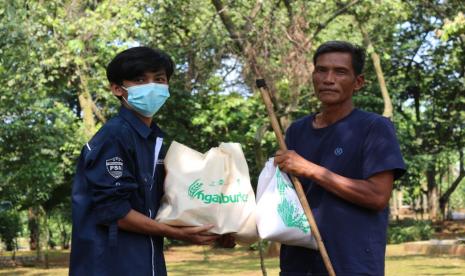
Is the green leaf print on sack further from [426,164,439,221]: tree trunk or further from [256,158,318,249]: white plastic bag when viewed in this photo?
[426,164,439,221]: tree trunk

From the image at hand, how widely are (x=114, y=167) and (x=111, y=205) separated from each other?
148 millimetres

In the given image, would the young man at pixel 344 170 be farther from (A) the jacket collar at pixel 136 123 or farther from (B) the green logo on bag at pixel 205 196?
(A) the jacket collar at pixel 136 123

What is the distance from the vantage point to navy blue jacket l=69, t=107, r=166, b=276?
3006 millimetres

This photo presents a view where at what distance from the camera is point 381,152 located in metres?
3.08

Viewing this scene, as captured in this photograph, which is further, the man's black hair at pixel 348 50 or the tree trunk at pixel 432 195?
the tree trunk at pixel 432 195

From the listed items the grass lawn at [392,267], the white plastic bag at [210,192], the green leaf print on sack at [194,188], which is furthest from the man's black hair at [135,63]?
the grass lawn at [392,267]

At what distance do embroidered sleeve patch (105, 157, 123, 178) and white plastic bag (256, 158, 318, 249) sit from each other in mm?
617

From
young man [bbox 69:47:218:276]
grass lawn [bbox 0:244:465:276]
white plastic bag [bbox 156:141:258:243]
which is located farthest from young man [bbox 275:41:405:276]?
grass lawn [bbox 0:244:465:276]

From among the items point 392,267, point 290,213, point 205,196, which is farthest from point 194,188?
point 392,267

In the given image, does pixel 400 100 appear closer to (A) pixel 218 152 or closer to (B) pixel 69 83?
(B) pixel 69 83

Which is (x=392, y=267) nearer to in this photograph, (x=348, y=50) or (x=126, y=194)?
(x=348, y=50)

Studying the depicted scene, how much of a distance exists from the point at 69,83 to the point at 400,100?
15013mm

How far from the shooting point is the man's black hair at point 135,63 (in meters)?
3.24

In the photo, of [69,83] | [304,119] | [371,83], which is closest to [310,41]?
[69,83]
